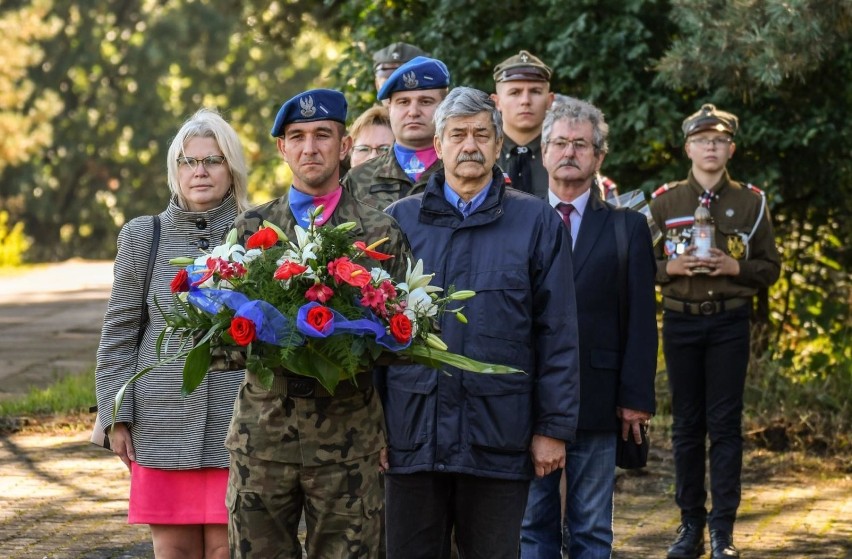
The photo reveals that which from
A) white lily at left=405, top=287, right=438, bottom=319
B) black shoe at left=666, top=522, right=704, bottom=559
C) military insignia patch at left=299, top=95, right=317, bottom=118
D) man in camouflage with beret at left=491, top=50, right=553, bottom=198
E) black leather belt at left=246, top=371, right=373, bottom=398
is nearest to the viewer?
white lily at left=405, top=287, right=438, bottom=319

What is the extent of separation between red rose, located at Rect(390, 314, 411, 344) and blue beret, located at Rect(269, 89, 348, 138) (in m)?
0.92

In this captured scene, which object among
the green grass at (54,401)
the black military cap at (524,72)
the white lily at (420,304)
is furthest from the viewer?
the green grass at (54,401)

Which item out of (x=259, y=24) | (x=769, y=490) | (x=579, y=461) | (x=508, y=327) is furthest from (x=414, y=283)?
(x=259, y=24)

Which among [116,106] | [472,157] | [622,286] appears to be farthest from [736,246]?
[116,106]

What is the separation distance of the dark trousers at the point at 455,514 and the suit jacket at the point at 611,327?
0.96 meters

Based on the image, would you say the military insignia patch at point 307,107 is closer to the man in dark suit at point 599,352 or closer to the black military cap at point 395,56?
the man in dark suit at point 599,352

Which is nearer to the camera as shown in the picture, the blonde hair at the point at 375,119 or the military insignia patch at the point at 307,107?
the military insignia patch at the point at 307,107

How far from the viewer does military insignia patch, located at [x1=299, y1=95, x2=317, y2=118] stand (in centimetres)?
479

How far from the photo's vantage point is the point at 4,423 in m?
10.3

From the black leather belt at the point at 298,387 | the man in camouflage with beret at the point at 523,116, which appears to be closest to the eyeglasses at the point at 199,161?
the black leather belt at the point at 298,387

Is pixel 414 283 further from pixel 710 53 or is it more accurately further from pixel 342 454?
pixel 710 53

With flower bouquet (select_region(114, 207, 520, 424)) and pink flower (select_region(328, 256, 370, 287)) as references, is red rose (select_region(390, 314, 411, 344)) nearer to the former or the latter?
flower bouquet (select_region(114, 207, 520, 424))

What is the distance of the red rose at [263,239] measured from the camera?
4328mm

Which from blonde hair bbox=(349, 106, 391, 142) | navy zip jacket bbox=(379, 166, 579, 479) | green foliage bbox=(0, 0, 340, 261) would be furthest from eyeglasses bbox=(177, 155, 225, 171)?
green foliage bbox=(0, 0, 340, 261)
